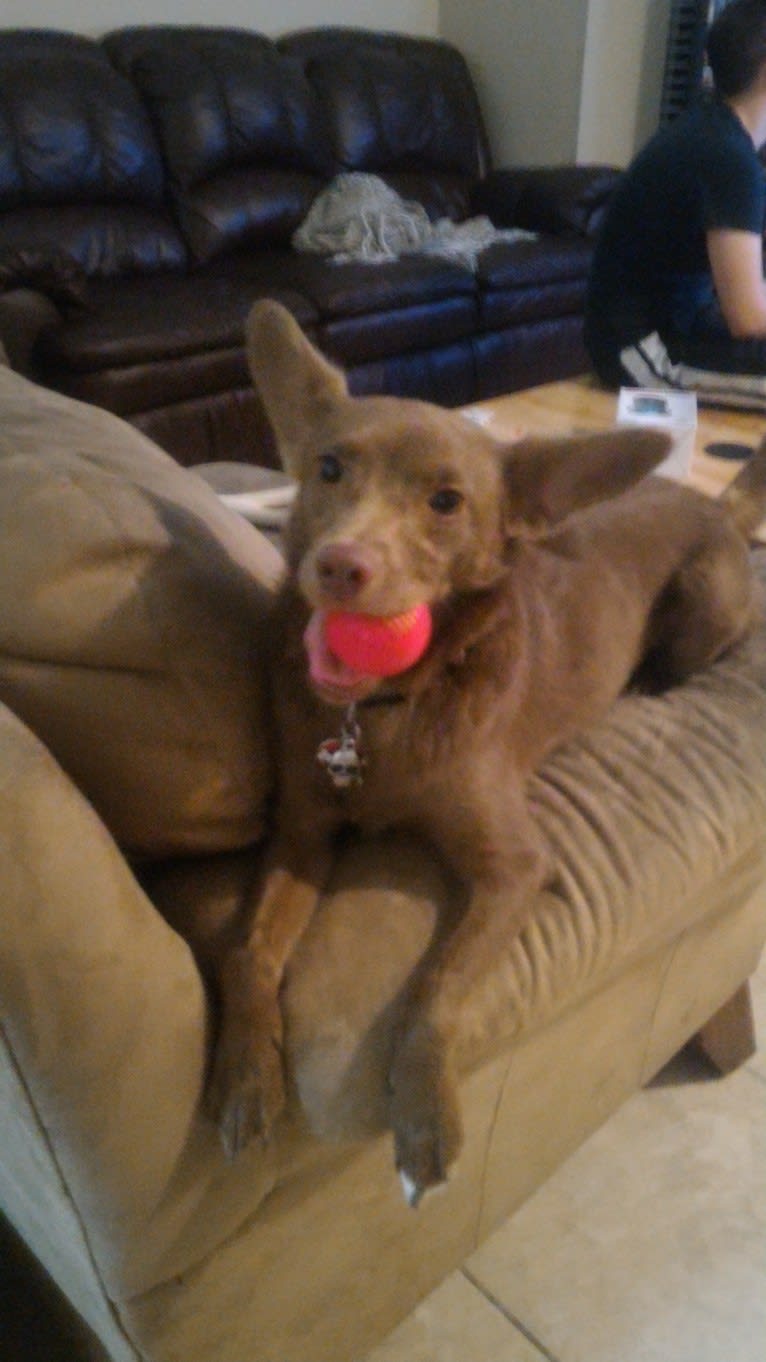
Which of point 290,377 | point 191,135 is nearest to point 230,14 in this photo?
point 191,135

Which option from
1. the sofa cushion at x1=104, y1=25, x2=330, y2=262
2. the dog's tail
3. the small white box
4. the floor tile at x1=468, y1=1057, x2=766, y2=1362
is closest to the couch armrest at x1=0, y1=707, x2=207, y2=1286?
the floor tile at x1=468, y1=1057, x2=766, y2=1362

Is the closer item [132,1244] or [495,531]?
[132,1244]

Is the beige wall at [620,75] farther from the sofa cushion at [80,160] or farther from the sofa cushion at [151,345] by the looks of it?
the sofa cushion at [151,345]

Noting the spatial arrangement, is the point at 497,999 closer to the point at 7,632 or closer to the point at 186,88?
the point at 7,632

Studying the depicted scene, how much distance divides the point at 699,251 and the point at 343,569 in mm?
2391

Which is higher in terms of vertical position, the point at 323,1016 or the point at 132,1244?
the point at 323,1016

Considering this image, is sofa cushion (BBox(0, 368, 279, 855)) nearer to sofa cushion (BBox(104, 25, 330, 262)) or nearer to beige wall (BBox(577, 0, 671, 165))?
sofa cushion (BBox(104, 25, 330, 262))

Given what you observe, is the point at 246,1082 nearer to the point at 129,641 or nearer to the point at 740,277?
the point at 129,641

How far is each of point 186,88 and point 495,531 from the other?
4.17 m

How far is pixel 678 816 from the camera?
4.06 feet

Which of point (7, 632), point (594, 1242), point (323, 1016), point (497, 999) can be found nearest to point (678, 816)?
point (497, 999)

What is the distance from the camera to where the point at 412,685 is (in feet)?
3.56

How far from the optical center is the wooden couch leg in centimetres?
167

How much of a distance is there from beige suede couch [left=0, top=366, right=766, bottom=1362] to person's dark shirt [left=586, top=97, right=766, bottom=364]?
182 centimetres
